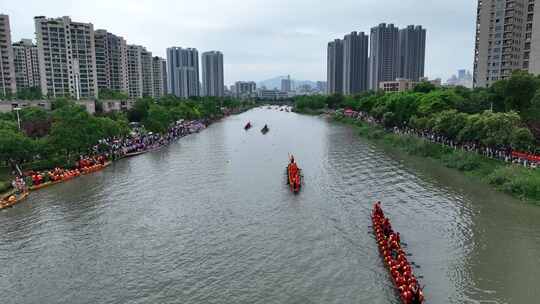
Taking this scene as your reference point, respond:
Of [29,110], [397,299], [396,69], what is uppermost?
[396,69]

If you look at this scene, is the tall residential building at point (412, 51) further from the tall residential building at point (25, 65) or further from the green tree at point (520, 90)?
the tall residential building at point (25, 65)

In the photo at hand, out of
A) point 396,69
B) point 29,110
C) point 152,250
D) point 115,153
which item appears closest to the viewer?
point 152,250

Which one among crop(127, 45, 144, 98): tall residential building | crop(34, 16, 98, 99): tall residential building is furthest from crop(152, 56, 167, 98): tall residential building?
crop(34, 16, 98, 99): tall residential building

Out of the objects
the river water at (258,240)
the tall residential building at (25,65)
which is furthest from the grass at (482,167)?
the tall residential building at (25,65)

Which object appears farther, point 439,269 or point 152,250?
point 152,250

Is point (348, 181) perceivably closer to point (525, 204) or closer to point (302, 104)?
point (525, 204)

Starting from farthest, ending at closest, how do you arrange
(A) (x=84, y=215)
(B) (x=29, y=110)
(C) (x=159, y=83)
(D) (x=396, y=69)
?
(D) (x=396, y=69) < (C) (x=159, y=83) < (B) (x=29, y=110) < (A) (x=84, y=215)

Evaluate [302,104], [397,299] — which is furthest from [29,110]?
[302,104]

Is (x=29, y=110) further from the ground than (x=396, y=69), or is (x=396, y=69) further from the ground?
(x=396, y=69)
